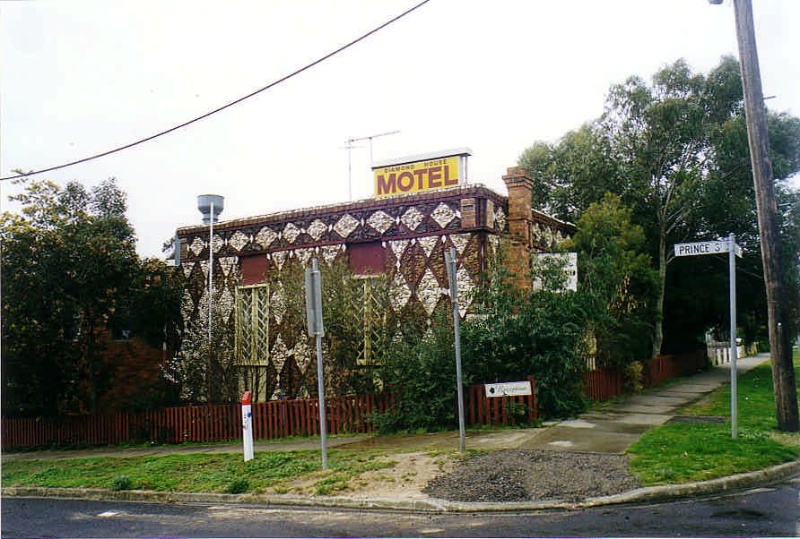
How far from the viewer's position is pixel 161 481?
10844 millimetres

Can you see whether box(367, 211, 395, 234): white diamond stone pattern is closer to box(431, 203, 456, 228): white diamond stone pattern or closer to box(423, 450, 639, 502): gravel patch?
box(431, 203, 456, 228): white diamond stone pattern

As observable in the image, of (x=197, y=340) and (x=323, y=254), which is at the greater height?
(x=323, y=254)

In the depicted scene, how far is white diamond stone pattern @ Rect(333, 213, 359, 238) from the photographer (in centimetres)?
1747

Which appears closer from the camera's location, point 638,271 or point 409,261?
point 409,261

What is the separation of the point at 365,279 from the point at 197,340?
4804 millimetres

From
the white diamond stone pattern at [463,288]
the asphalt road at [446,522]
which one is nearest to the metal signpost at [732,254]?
the asphalt road at [446,522]

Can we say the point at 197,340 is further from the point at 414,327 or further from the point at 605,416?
the point at 605,416

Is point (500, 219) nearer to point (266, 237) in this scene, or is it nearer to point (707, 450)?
point (266, 237)

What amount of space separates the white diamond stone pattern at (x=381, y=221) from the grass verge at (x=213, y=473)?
20.8 feet

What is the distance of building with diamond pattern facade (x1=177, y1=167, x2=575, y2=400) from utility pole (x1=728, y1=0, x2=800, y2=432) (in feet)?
15.9

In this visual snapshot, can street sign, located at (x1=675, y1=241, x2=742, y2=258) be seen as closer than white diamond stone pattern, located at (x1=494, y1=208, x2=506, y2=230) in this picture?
Yes

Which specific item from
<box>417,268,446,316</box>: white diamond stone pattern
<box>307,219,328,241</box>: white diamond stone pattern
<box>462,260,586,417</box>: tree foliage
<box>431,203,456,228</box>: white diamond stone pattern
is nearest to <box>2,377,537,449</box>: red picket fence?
<box>462,260,586,417</box>: tree foliage

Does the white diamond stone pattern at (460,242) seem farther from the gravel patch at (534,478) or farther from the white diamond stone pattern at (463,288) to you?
the gravel patch at (534,478)

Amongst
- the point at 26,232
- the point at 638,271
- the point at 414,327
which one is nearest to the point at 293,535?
the point at 414,327
